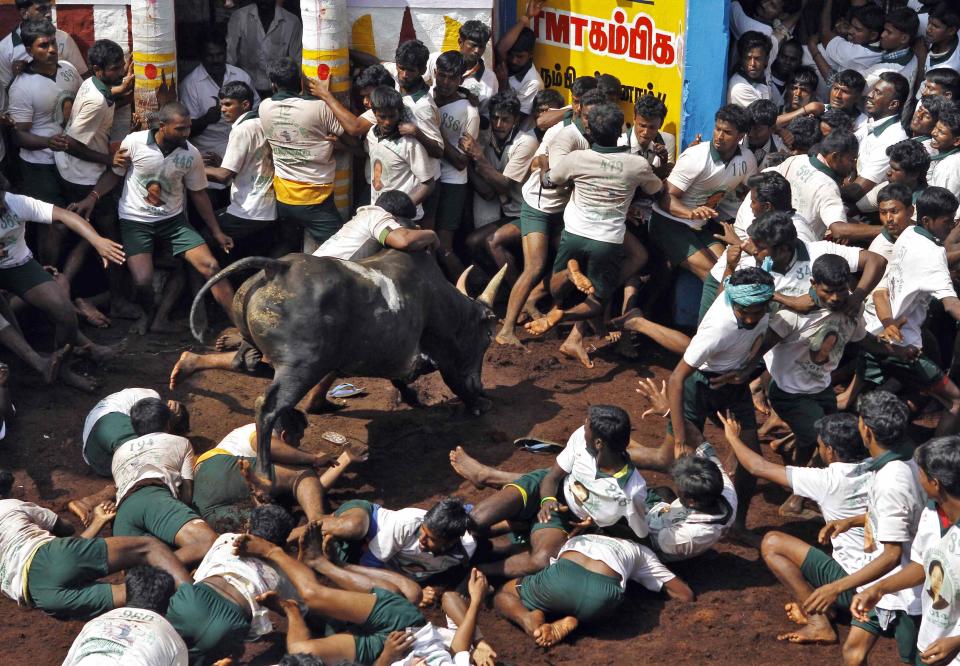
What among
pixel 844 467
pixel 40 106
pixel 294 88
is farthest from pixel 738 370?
pixel 40 106

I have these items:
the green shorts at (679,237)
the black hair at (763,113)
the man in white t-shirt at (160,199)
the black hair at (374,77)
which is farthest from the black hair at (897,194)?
the man in white t-shirt at (160,199)

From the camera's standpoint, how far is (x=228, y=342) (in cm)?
1016

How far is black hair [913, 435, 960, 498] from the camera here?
621 cm

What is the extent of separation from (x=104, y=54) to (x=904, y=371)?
6.58 m

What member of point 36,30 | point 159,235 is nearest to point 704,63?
point 159,235

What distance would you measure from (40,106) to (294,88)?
6.58ft

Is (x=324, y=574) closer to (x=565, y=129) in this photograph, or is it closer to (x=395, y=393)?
(x=395, y=393)

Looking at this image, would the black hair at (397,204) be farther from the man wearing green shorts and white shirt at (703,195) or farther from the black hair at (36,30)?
the black hair at (36,30)

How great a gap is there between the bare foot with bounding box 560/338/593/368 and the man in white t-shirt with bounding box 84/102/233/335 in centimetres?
269

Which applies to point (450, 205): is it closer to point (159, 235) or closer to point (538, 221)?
point (538, 221)

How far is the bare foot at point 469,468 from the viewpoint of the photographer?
27.8 ft

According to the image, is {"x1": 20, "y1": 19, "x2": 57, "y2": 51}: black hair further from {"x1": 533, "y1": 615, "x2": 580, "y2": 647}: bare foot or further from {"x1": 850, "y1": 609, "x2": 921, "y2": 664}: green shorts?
{"x1": 850, "y1": 609, "x2": 921, "y2": 664}: green shorts

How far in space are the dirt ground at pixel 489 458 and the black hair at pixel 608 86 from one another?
2.06 m

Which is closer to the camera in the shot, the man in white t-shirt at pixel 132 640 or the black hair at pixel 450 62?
the man in white t-shirt at pixel 132 640
